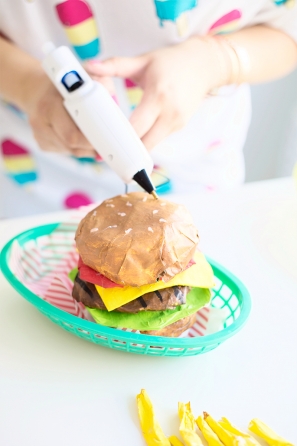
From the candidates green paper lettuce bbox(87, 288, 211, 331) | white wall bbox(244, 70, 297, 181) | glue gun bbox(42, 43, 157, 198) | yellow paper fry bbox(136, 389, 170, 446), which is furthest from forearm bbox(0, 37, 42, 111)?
white wall bbox(244, 70, 297, 181)

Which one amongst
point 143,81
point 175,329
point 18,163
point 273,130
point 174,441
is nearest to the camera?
point 174,441

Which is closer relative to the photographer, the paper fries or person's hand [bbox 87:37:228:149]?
the paper fries

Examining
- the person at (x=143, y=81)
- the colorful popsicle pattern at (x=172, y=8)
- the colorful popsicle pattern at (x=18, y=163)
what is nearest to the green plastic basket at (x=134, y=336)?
the person at (x=143, y=81)

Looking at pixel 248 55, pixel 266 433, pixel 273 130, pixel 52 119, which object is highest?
pixel 52 119

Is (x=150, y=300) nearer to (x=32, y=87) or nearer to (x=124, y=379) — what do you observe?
(x=124, y=379)

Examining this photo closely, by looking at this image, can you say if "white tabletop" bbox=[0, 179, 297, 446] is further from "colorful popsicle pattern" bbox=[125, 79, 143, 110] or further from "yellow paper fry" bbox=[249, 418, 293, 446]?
"colorful popsicle pattern" bbox=[125, 79, 143, 110]

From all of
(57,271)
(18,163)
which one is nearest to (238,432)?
(57,271)

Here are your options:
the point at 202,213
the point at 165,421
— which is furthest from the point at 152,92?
the point at 165,421

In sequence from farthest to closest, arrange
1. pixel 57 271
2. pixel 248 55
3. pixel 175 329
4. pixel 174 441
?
pixel 248 55, pixel 57 271, pixel 175 329, pixel 174 441
